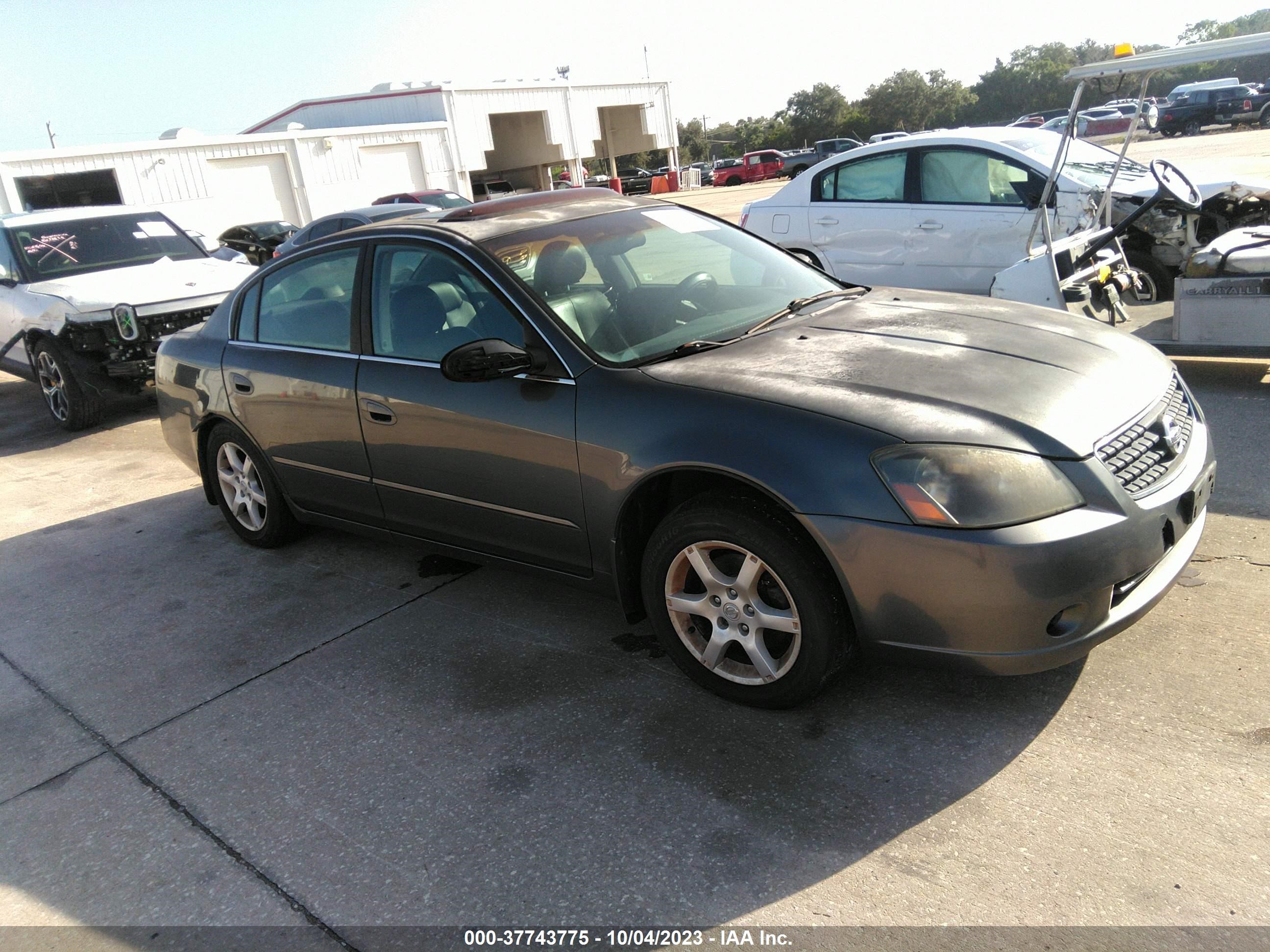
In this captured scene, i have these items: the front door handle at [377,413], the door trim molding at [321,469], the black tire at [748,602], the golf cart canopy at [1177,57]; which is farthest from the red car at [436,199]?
the black tire at [748,602]

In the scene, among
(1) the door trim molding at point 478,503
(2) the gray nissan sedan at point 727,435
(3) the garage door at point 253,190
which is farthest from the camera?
(3) the garage door at point 253,190

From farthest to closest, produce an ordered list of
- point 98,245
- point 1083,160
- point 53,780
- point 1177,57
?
point 98,245 → point 1083,160 → point 1177,57 → point 53,780

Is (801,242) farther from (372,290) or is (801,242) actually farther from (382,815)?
(382,815)

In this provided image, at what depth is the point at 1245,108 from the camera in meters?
36.2

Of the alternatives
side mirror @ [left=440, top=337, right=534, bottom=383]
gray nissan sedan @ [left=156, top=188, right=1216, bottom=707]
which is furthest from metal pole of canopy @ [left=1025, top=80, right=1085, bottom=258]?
side mirror @ [left=440, top=337, right=534, bottom=383]

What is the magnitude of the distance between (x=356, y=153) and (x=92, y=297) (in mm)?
29256

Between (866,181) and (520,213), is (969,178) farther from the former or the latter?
(520,213)

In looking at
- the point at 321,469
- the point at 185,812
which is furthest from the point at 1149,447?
the point at 321,469

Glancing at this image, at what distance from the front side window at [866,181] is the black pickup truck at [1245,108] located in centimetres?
3579

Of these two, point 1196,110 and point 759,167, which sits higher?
point 759,167

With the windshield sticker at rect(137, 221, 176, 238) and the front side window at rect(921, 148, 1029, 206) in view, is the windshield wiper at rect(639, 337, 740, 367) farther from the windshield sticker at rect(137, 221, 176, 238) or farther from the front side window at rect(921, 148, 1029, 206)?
the windshield sticker at rect(137, 221, 176, 238)

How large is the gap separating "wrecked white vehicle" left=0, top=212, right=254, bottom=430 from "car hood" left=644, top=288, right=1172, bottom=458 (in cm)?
676

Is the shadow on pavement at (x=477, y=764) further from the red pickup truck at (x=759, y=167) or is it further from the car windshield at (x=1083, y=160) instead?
the red pickup truck at (x=759, y=167)

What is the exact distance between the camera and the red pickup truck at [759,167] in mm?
44844
